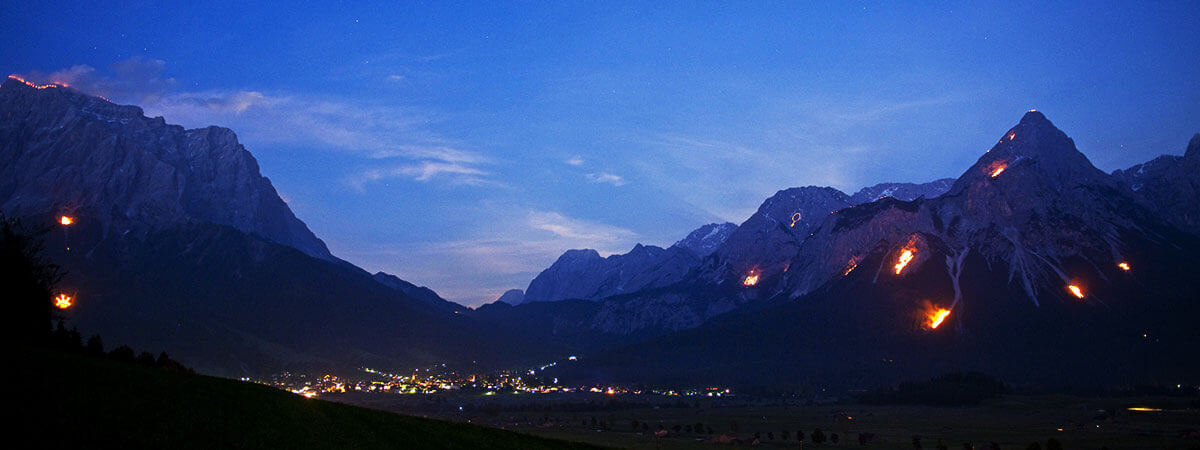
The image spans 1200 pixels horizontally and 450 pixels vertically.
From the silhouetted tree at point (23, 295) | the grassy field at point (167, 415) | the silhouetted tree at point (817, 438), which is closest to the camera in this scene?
the grassy field at point (167, 415)

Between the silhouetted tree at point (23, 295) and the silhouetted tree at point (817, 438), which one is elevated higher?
the silhouetted tree at point (23, 295)

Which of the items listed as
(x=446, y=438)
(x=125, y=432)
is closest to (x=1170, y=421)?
(x=446, y=438)

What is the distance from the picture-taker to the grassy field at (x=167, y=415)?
32844mm

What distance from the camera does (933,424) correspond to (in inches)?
7234

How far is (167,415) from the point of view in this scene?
38.3 meters

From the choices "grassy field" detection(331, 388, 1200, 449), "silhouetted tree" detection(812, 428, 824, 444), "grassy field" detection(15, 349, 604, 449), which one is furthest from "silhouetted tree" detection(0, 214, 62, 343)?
"silhouetted tree" detection(812, 428, 824, 444)

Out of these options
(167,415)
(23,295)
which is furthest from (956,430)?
(23,295)

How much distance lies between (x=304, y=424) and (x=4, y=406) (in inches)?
649

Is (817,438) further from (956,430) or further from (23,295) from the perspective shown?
(23,295)

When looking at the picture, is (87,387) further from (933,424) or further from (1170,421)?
(1170,421)

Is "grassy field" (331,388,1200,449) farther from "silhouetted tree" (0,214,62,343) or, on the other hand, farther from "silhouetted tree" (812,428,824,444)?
"silhouetted tree" (0,214,62,343)

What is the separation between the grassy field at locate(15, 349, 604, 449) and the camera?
32844 millimetres

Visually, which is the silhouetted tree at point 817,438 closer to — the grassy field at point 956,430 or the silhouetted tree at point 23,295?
the grassy field at point 956,430

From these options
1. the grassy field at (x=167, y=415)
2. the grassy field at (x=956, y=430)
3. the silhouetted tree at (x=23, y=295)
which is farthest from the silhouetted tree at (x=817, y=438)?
the silhouetted tree at (x=23, y=295)
